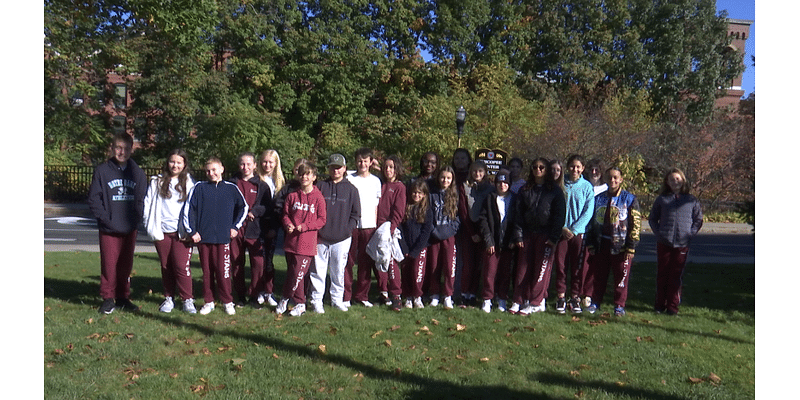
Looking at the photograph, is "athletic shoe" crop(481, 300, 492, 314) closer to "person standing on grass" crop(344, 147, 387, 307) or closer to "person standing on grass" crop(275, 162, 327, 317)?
"person standing on grass" crop(344, 147, 387, 307)

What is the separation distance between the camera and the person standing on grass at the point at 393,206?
303 inches

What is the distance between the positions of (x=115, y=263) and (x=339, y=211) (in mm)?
2524

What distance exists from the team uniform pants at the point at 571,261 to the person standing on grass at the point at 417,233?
1.58m

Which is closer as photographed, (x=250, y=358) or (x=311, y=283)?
(x=250, y=358)

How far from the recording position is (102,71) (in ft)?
79.8

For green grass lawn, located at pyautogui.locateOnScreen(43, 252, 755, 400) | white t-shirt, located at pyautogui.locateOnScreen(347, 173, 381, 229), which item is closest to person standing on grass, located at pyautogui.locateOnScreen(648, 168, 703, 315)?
green grass lawn, located at pyautogui.locateOnScreen(43, 252, 755, 400)

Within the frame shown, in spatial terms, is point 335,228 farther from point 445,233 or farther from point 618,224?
point 618,224

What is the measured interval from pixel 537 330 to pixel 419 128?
23.6m

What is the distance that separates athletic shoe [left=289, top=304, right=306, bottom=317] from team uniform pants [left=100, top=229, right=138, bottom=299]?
190 cm

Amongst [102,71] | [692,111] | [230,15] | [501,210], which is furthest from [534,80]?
[501,210]

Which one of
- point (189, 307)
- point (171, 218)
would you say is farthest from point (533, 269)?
point (171, 218)

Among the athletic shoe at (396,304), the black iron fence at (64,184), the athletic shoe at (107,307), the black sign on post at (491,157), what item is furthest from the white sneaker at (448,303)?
the black iron fence at (64,184)

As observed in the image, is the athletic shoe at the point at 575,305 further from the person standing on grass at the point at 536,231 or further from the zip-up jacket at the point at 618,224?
the zip-up jacket at the point at 618,224

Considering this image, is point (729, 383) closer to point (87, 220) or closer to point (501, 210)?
point (501, 210)
